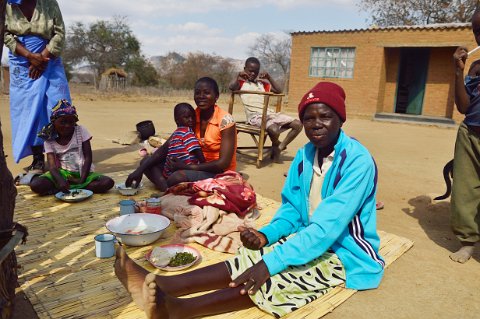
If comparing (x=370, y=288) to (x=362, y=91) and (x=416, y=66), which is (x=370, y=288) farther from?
(x=416, y=66)

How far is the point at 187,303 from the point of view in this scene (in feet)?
5.84

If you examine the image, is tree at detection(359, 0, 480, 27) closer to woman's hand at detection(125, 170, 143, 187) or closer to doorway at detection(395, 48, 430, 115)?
doorway at detection(395, 48, 430, 115)

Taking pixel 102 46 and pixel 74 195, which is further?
pixel 102 46

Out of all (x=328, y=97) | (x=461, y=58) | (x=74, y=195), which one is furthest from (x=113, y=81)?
(x=328, y=97)

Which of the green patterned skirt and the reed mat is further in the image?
the green patterned skirt

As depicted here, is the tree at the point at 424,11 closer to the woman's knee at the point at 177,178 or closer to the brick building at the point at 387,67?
the brick building at the point at 387,67

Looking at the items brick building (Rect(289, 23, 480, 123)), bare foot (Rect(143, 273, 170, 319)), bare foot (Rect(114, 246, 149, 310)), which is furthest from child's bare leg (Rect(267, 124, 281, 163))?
brick building (Rect(289, 23, 480, 123))

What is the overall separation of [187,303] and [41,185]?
2.39 meters

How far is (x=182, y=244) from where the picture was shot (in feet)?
8.68

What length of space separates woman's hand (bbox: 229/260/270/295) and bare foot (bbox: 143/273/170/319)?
358 mm

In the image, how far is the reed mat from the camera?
197cm

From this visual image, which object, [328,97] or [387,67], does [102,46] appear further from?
[328,97]

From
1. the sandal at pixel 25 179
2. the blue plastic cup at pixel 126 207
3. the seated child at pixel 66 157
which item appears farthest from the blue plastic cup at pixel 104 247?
the sandal at pixel 25 179

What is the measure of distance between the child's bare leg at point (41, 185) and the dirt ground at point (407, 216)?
1.64 meters
